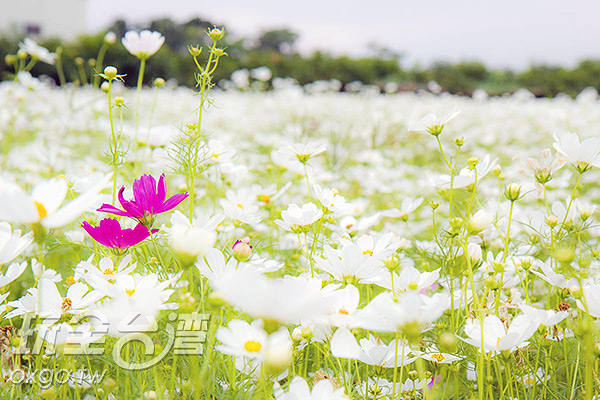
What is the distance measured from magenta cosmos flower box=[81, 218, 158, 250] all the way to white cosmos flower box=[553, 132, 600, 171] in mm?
547

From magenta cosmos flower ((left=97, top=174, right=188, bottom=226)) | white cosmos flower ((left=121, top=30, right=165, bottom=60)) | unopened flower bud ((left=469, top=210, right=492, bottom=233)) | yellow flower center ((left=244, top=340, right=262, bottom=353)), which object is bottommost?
yellow flower center ((left=244, top=340, right=262, bottom=353))

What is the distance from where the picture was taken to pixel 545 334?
64 cm

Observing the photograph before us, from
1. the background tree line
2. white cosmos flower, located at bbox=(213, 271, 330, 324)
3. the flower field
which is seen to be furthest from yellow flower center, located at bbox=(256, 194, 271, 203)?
the background tree line

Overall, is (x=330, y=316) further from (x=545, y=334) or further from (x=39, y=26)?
(x=39, y=26)

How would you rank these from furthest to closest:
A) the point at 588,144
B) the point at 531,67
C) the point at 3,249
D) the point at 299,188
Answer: the point at 531,67 < the point at 299,188 < the point at 588,144 < the point at 3,249

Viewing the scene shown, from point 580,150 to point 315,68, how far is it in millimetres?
10799

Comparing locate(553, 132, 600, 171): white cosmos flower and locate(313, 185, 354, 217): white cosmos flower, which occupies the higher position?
locate(553, 132, 600, 171): white cosmos flower

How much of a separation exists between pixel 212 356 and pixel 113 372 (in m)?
0.15

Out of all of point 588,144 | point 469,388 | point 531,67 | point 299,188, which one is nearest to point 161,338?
point 469,388

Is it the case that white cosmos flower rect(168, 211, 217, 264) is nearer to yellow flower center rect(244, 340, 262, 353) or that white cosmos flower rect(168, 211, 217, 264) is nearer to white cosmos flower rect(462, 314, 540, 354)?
yellow flower center rect(244, 340, 262, 353)

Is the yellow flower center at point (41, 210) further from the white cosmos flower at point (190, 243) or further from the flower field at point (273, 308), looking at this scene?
the white cosmos flower at point (190, 243)

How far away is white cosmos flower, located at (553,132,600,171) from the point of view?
2.14 feet

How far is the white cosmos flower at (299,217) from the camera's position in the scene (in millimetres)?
641

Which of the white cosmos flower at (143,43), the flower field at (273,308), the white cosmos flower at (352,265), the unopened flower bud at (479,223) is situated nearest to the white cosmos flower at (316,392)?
the flower field at (273,308)
